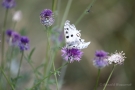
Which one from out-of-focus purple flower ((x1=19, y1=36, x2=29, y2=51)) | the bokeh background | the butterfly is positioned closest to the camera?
the butterfly

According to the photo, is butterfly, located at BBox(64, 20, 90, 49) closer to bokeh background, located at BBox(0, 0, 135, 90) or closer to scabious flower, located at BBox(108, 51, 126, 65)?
scabious flower, located at BBox(108, 51, 126, 65)

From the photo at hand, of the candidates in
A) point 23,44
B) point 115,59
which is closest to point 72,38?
point 115,59

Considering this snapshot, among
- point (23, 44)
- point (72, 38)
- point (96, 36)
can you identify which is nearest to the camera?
point (72, 38)

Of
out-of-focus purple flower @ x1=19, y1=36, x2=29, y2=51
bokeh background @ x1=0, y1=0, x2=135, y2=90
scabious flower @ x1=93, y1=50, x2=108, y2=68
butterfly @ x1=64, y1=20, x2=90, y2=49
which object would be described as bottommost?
scabious flower @ x1=93, y1=50, x2=108, y2=68

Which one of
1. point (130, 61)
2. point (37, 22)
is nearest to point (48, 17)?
point (130, 61)

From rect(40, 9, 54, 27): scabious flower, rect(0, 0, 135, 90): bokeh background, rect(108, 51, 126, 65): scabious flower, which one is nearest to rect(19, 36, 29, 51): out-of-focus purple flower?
rect(40, 9, 54, 27): scabious flower

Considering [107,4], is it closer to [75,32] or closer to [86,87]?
[86,87]

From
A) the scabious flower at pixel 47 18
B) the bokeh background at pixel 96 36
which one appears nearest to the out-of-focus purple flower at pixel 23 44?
the scabious flower at pixel 47 18

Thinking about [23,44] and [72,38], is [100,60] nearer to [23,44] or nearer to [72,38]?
[72,38]
